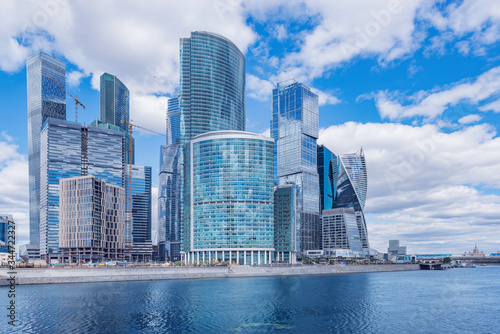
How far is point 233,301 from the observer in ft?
394

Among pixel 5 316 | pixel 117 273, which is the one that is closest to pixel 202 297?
pixel 5 316

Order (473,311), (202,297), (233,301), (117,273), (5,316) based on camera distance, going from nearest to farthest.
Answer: (5,316)
(473,311)
(233,301)
(202,297)
(117,273)

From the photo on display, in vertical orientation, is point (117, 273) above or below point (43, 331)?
below

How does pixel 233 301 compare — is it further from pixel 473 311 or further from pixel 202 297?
pixel 473 311

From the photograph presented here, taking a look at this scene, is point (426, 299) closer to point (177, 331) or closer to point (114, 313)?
point (177, 331)

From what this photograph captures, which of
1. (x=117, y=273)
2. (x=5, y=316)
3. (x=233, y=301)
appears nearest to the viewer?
(x=5, y=316)

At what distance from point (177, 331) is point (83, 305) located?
42970mm

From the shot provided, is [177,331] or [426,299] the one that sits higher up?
[177,331]

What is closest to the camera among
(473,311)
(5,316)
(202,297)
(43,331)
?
(43,331)

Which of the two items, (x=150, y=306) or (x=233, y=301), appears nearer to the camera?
(x=150, y=306)

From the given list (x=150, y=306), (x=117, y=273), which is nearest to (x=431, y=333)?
(x=150, y=306)

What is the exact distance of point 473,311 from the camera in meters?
109

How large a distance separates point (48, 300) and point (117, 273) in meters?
80.6

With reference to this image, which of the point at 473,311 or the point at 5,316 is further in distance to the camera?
the point at 473,311
